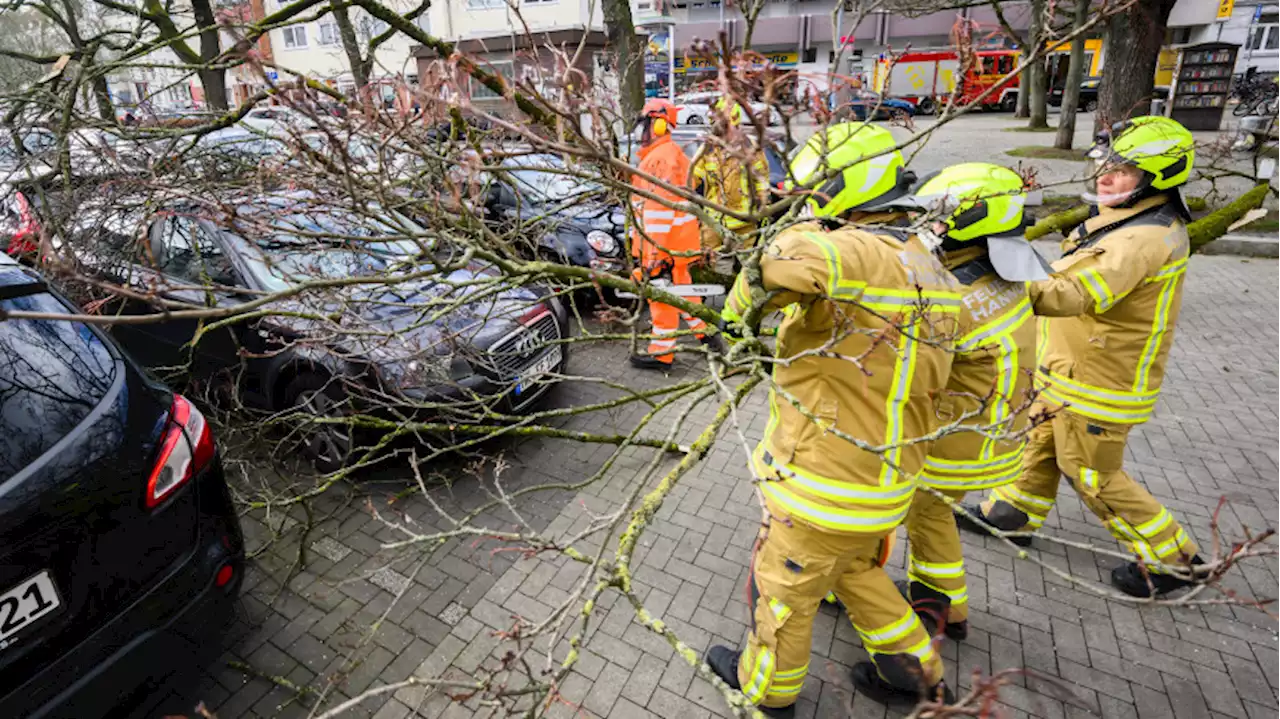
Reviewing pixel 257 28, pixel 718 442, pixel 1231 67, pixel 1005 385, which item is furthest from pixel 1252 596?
pixel 1231 67

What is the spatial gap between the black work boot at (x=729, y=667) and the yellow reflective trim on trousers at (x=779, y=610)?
0.49 m

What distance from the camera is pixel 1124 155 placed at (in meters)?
2.90

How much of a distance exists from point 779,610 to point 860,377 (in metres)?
0.87

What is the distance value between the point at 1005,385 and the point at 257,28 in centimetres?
341

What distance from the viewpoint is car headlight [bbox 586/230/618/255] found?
6.88 metres

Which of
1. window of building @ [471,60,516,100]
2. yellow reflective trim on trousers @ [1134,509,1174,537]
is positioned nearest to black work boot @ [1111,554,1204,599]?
yellow reflective trim on trousers @ [1134,509,1174,537]

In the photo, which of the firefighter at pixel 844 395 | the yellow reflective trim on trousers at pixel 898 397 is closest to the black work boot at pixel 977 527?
the firefighter at pixel 844 395

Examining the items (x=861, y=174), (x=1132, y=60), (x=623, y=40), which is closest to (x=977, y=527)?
(x=861, y=174)

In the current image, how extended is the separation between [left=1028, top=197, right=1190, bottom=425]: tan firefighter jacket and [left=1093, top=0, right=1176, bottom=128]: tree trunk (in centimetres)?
621

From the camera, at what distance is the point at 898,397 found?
215cm

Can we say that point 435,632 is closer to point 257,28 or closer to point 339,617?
point 339,617

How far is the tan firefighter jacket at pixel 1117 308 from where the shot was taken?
2766 millimetres

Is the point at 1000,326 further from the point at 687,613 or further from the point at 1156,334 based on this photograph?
the point at 687,613

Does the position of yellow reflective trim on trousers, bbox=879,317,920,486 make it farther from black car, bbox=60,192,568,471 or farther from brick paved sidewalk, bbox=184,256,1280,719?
black car, bbox=60,192,568,471
